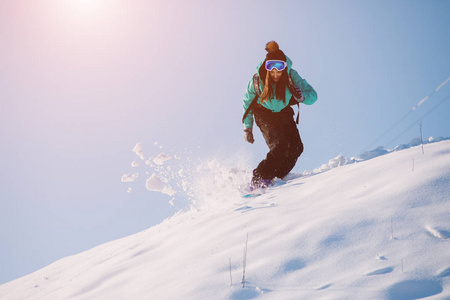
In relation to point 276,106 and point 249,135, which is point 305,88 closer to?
point 276,106

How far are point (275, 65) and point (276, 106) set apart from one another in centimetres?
64

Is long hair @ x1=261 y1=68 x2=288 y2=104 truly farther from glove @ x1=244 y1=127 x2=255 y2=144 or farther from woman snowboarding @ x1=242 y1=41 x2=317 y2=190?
glove @ x1=244 y1=127 x2=255 y2=144

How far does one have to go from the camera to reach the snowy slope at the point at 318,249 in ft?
5.86

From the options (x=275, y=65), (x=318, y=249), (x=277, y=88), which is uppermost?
(x=275, y=65)

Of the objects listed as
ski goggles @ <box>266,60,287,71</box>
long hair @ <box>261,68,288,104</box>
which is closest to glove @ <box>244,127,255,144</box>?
long hair @ <box>261,68,288,104</box>

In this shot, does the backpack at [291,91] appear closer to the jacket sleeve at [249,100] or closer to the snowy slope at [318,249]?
the jacket sleeve at [249,100]

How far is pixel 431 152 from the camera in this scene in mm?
3307

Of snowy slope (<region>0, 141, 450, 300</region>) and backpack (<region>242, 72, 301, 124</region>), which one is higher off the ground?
backpack (<region>242, 72, 301, 124</region>)

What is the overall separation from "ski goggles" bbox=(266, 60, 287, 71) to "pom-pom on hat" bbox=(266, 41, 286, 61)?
0.16 ft

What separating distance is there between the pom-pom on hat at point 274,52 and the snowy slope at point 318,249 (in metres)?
1.89

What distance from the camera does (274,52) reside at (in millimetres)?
4621

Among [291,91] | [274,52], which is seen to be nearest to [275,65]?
[274,52]

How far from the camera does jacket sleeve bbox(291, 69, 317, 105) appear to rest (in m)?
4.89

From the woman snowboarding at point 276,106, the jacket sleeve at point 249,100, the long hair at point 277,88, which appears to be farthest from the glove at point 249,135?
the long hair at point 277,88
